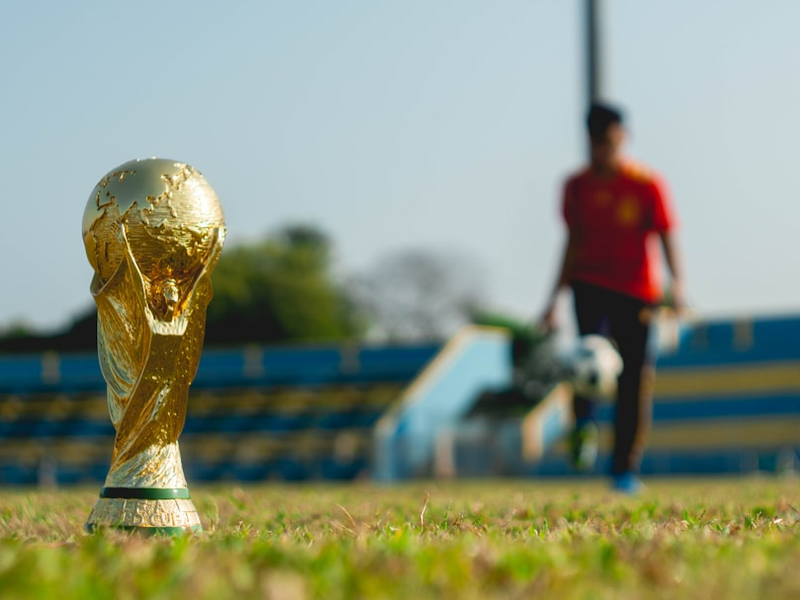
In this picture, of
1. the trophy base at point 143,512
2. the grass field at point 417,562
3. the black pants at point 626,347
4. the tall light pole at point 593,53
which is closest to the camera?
the grass field at point 417,562

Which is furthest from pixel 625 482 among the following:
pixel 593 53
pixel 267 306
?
pixel 267 306

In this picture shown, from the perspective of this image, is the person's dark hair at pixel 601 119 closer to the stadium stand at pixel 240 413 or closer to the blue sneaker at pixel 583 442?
the blue sneaker at pixel 583 442

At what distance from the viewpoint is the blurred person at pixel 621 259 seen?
552cm

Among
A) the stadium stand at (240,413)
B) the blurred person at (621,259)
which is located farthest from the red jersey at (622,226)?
the stadium stand at (240,413)

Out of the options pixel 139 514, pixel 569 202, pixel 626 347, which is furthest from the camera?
pixel 569 202

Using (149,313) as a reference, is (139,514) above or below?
below

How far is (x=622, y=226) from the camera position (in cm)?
557

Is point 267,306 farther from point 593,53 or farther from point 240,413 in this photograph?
point 593,53

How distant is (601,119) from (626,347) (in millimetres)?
1108

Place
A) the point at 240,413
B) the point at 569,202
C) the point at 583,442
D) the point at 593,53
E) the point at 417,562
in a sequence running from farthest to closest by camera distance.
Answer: the point at 240,413 < the point at 593,53 < the point at 583,442 < the point at 569,202 < the point at 417,562

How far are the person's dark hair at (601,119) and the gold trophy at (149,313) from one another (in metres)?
3.41

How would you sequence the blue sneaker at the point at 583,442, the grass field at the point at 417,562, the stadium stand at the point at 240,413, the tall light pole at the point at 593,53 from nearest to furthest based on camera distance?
the grass field at the point at 417,562
the blue sneaker at the point at 583,442
the tall light pole at the point at 593,53
the stadium stand at the point at 240,413

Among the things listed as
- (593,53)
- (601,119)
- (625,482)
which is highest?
(593,53)

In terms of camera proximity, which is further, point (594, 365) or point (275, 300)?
point (275, 300)
